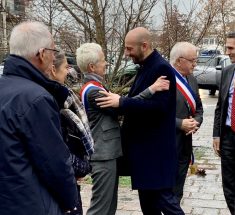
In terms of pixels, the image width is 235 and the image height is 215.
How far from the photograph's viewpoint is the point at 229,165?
181 inches

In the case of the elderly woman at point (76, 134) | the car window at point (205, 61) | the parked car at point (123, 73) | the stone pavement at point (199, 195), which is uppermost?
the elderly woman at point (76, 134)

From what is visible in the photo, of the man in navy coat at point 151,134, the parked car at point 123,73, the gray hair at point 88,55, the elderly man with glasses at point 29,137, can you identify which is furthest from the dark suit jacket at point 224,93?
the parked car at point 123,73

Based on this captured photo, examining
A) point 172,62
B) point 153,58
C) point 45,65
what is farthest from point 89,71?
point 45,65

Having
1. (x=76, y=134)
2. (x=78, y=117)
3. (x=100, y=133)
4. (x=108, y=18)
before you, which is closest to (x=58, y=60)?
(x=78, y=117)

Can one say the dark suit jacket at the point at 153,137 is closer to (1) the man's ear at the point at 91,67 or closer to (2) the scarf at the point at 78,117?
(1) the man's ear at the point at 91,67

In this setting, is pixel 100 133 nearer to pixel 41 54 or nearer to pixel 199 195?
pixel 41 54

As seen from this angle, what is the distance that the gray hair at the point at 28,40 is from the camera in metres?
2.49

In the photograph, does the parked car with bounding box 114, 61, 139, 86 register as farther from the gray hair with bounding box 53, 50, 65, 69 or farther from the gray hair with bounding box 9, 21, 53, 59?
the gray hair with bounding box 9, 21, 53, 59

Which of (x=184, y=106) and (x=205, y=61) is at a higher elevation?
(x=184, y=106)

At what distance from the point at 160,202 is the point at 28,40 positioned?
6.79 feet

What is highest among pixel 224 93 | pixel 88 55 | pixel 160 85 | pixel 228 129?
pixel 88 55

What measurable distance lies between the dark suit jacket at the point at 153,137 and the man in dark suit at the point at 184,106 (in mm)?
523

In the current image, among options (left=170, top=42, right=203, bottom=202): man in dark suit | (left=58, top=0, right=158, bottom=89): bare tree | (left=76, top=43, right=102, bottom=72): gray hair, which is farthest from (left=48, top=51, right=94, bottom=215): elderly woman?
(left=58, top=0, right=158, bottom=89): bare tree

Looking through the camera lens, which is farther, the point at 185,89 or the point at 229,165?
the point at 229,165
